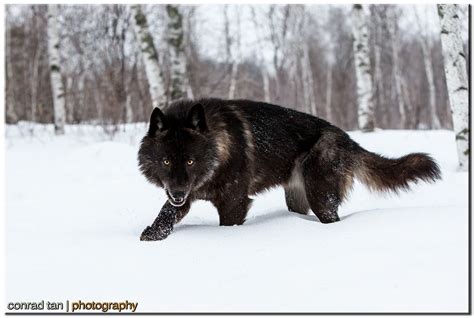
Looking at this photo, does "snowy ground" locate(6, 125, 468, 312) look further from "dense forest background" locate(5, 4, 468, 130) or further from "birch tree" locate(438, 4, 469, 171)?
"dense forest background" locate(5, 4, 468, 130)

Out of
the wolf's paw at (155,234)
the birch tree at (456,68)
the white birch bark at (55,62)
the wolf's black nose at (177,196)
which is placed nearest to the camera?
the wolf's black nose at (177,196)

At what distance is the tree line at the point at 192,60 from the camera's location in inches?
530

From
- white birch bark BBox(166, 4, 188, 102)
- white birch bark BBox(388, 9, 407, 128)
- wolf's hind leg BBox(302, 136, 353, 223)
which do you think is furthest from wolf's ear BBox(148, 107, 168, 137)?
white birch bark BBox(388, 9, 407, 128)

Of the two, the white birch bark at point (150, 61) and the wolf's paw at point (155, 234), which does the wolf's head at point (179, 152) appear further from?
the white birch bark at point (150, 61)

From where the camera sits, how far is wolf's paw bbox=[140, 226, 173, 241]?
4.54 metres

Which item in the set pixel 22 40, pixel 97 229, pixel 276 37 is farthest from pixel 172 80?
pixel 276 37

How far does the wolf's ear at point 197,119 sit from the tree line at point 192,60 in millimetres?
4159

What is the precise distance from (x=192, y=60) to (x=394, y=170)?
18.4 metres

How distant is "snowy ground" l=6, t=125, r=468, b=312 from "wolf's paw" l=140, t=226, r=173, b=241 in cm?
11

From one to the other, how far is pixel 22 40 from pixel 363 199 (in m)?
21.7

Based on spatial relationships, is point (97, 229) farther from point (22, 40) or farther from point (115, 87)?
point (22, 40)

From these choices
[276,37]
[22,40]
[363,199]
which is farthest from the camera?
[276,37]

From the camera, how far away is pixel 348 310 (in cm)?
280

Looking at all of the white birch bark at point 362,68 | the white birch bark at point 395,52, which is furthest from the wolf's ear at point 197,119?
the white birch bark at point 395,52
